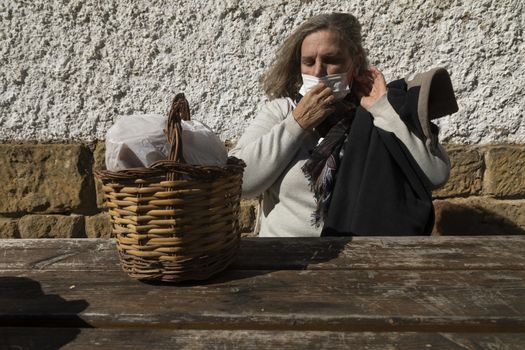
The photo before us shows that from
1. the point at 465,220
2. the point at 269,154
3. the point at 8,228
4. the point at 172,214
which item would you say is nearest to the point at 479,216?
the point at 465,220

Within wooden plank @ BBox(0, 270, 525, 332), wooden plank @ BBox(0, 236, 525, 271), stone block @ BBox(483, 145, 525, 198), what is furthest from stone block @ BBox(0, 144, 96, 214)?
stone block @ BBox(483, 145, 525, 198)

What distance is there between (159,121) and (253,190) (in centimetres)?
73

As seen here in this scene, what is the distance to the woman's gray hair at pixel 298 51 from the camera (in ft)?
5.98

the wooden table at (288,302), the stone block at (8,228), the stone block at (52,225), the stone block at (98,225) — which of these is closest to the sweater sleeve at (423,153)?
the wooden table at (288,302)

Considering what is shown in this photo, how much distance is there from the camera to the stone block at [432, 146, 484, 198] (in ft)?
7.02

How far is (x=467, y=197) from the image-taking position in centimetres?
217

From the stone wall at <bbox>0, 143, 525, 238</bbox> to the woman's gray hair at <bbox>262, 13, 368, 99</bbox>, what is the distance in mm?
581

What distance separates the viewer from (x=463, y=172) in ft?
7.03

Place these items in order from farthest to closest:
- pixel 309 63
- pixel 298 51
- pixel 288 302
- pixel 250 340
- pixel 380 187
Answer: pixel 298 51 < pixel 309 63 < pixel 380 187 < pixel 288 302 < pixel 250 340

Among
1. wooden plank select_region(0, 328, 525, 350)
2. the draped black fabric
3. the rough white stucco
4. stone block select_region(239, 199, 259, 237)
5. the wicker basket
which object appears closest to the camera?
wooden plank select_region(0, 328, 525, 350)

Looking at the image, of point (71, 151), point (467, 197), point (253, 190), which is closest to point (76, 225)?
point (71, 151)

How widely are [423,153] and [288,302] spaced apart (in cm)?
95

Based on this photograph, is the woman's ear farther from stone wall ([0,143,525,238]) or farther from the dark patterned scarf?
stone wall ([0,143,525,238])

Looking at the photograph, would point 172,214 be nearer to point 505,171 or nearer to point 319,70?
point 319,70
